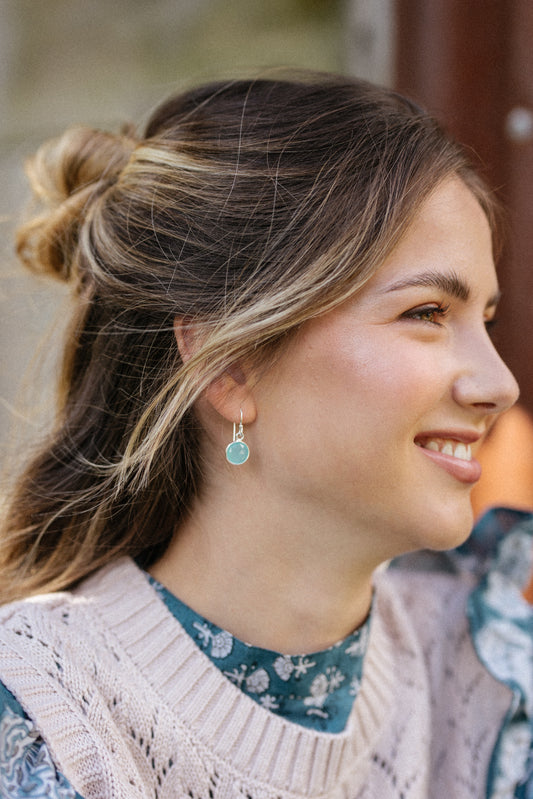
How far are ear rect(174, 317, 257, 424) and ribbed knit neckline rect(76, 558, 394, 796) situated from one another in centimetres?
34

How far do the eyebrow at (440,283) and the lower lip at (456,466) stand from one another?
241 mm

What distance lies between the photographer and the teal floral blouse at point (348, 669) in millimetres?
1037

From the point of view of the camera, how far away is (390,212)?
115 cm

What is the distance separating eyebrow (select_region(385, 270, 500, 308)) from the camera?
44.9 inches

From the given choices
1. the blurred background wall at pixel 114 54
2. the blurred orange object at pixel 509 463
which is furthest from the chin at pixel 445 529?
the blurred background wall at pixel 114 54

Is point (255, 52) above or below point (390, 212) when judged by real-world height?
above

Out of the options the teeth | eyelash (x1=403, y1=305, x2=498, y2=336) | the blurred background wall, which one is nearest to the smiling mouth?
the teeth

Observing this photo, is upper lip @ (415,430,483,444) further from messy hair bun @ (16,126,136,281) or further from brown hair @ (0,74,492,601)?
messy hair bun @ (16,126,136,281)

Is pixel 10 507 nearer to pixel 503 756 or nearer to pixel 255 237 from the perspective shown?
pixel 255 237

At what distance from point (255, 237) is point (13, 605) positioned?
69cm

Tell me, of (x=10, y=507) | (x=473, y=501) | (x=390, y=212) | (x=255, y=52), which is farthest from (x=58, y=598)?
(x=255, y=52)

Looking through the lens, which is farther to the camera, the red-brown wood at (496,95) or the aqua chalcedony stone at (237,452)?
the red-brown wood at (496,95)

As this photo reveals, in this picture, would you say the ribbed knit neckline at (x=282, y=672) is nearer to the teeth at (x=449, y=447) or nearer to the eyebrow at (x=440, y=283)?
the teeth at (x=449, y=447)

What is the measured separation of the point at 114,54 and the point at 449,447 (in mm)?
1997
